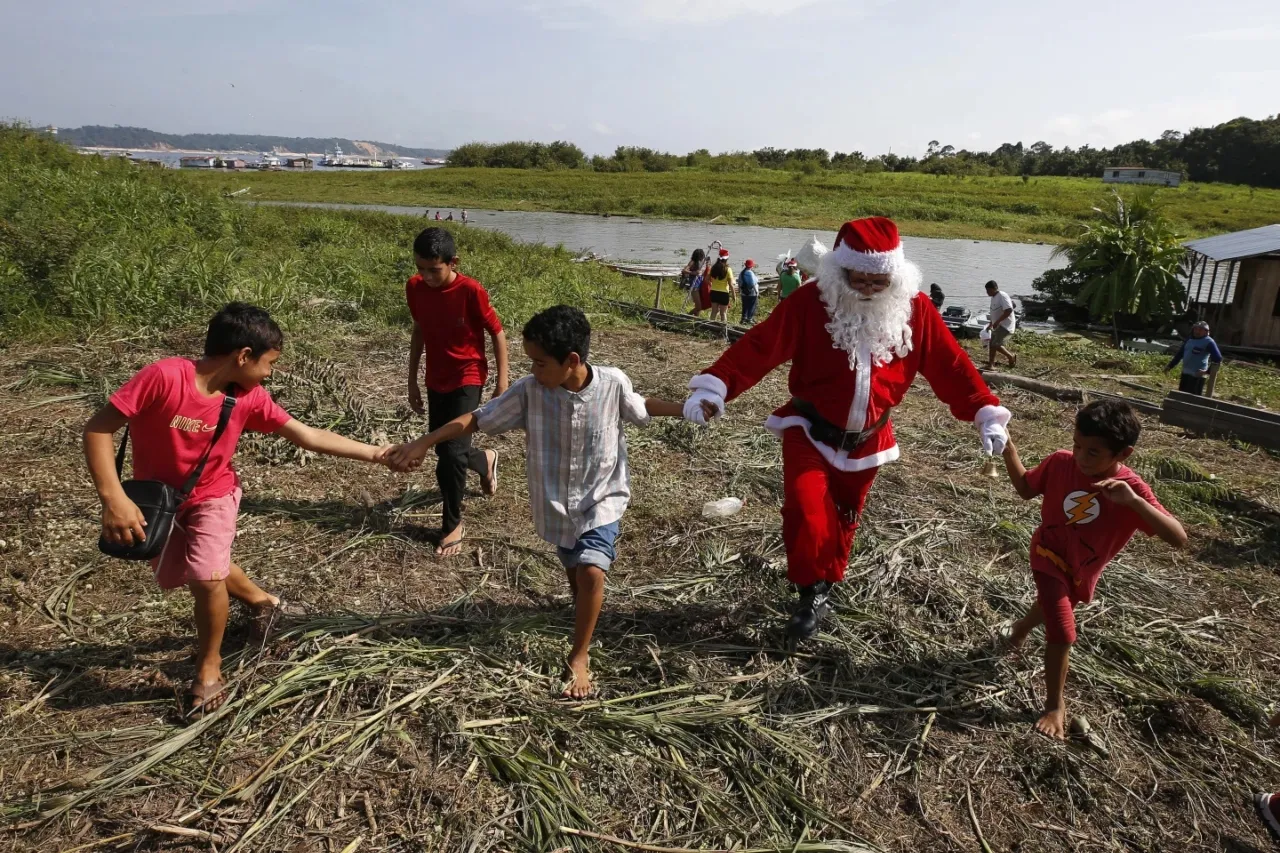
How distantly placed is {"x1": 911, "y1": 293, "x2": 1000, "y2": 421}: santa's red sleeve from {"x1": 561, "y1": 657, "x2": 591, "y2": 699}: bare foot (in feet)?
6.23

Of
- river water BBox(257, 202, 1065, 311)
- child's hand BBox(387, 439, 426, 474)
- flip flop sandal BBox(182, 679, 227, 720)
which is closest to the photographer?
flip flop sandal BBox(182, 679, 227, 720)

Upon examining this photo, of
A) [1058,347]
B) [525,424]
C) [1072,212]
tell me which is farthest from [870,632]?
[1072,212]

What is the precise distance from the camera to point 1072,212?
1908 inches

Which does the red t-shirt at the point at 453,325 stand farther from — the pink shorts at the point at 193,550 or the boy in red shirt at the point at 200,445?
the pink shorts at the point at 193,550

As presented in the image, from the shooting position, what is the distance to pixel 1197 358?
992 centimetres

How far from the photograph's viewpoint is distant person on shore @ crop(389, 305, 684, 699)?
2984 millimetres

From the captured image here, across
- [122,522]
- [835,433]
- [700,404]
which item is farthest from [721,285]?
[122,522]

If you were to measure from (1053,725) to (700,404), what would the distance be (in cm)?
180

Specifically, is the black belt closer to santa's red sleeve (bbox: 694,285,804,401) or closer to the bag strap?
santa's red sleeve (bbox: 694,285,804,401)

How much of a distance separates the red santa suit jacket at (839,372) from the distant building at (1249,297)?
1658 cm

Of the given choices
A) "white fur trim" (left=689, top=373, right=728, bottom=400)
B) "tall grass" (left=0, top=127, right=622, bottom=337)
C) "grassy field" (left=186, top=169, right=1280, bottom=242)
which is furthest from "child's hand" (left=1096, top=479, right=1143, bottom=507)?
"grassy field" (left=186, top=169, right=1280, bottom=242)

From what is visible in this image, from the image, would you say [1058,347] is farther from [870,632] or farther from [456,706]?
[456,706]

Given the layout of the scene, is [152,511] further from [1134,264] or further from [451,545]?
[1134,264]

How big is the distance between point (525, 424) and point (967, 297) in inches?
911
